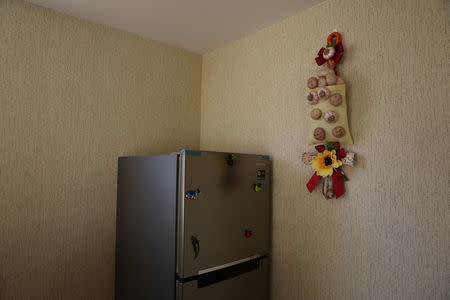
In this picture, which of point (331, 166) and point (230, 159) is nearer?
point (331, 166)

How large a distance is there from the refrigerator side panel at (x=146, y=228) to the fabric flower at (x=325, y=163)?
816 mm

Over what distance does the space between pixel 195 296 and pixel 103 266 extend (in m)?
0.86

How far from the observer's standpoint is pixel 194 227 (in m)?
1.56

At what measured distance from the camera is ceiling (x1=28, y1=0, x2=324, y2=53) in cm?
179

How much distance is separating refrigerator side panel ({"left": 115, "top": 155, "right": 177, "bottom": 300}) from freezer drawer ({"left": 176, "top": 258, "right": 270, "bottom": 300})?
11 centimetres

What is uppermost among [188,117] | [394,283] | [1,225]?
[188,117]

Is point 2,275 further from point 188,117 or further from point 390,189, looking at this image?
point 390,189

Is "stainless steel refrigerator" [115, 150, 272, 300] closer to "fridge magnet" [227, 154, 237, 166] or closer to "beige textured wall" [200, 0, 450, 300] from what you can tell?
"fridge magnet" [227, 154, 237, 166]

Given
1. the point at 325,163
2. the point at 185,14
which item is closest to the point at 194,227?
the point at 325,163

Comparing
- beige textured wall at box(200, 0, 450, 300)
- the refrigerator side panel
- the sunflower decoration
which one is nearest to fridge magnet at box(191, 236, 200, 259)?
the refrigerator side panel

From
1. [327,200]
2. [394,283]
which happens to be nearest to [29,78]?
[327,200]

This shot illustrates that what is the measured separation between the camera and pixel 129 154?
2.17 metres

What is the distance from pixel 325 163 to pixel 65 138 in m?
1.68

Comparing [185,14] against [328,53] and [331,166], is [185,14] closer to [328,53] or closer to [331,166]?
[328,53]
